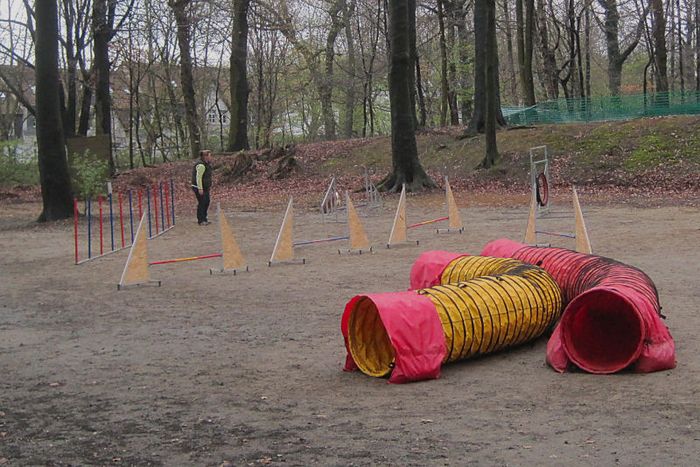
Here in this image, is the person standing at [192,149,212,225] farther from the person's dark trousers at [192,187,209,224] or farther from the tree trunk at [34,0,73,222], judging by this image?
the tree trunk at [34,0,73,222]

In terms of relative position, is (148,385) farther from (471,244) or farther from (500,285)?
(471,244)

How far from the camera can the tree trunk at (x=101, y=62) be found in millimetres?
35969

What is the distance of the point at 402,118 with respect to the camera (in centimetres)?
2759

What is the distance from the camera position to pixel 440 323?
7.47 meters

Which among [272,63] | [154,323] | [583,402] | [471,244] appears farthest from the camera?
[272,63]

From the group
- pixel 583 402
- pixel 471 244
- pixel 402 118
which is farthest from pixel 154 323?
pixel 402 118

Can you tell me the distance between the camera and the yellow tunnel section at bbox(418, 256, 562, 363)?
300 inches

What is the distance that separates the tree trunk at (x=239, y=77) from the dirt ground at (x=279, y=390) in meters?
25.7

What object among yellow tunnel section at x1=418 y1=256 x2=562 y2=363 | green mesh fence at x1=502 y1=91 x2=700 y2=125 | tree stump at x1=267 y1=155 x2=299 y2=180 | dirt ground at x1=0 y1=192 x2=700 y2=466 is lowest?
dirt ground at x1=0 y1=192 x2=700 y2=466

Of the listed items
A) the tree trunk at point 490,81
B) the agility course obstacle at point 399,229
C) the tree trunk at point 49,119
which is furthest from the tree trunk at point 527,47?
the agility course obstacle at point 399,229

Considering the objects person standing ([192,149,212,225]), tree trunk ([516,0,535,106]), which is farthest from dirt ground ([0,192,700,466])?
tree trunk ([516,0,535,106])

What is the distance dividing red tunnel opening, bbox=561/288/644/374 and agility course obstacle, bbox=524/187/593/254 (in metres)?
5.46

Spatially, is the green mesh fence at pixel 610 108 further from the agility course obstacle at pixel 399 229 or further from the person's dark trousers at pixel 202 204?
the agility course obstacle at pixel 399 229

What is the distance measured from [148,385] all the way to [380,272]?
20.7 feet
